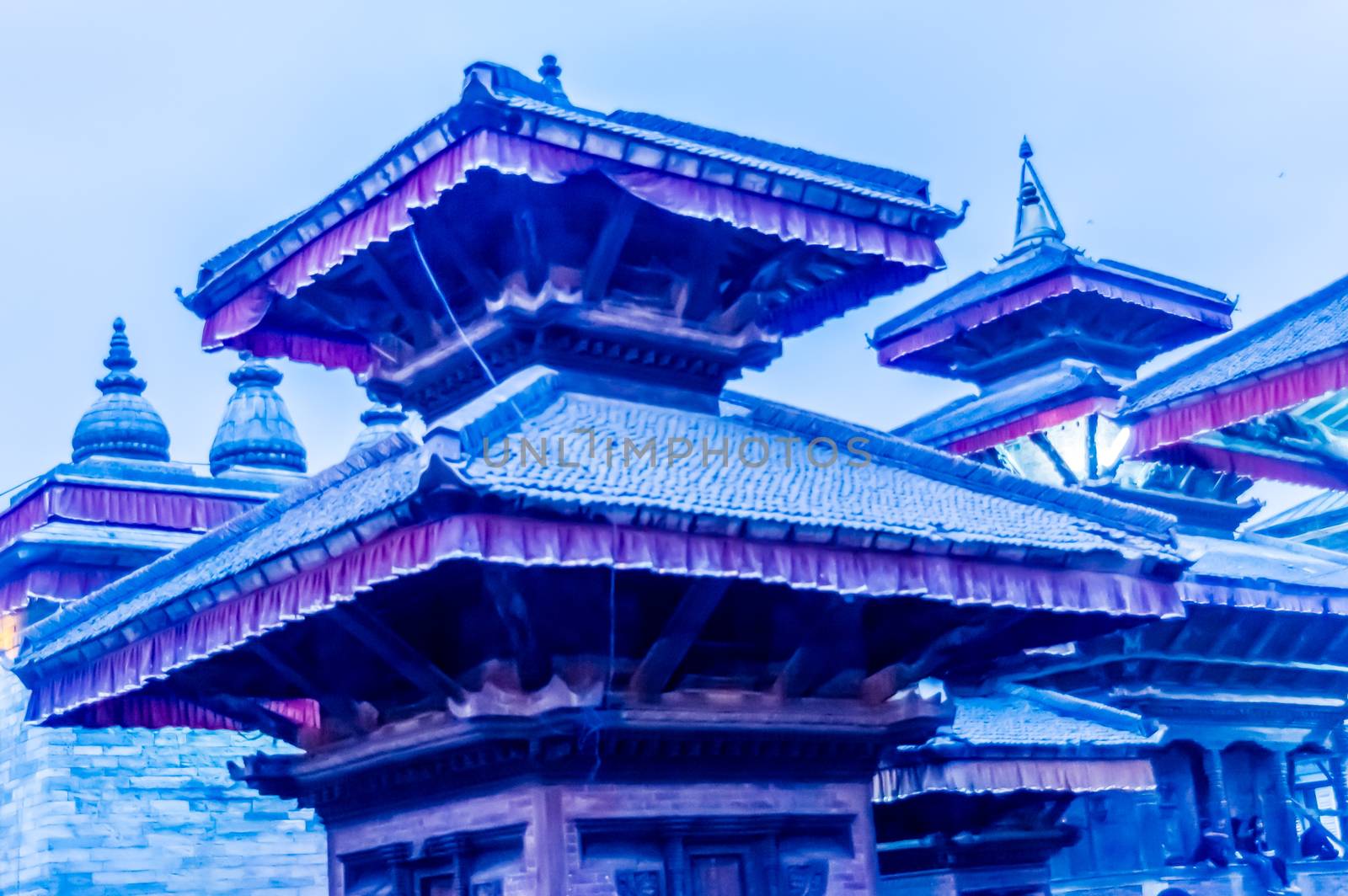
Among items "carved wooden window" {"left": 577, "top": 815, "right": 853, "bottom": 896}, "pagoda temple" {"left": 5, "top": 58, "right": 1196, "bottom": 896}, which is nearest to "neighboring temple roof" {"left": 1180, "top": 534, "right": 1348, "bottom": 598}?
"pagoda temple" {"left": 5, "top": 58, "right": 1196, "bottom": 896}

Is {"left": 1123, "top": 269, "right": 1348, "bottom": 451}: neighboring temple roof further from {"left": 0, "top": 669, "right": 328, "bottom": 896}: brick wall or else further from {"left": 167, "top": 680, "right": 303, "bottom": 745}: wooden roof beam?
{"left": 0, "top": 669, "right": 328, "bottom": 896}: brick wall

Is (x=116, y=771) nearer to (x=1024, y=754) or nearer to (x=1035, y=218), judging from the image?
(x=1024, y=754)

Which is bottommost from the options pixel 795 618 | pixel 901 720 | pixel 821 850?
pixel 821 850

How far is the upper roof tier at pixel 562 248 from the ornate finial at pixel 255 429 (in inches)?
465

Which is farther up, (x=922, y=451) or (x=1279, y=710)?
(x=922, y=451)

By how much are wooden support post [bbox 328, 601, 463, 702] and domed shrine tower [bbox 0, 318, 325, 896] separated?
29.5 ft

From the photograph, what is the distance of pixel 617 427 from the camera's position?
8359 mm

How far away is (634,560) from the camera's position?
6.73 meters

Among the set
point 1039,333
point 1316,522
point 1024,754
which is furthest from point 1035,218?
point 1024,754

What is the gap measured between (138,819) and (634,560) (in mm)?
12234

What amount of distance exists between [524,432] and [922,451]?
289cm

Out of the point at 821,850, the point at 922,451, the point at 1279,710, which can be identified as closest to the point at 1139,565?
the point at 922,451

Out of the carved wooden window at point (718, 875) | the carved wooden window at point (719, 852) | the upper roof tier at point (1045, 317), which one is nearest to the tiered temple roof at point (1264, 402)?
the carved wooden window at point (719, 852)

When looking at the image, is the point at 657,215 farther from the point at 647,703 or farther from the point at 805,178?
the point at 647,703
